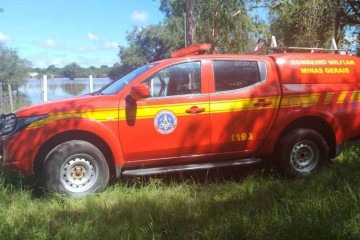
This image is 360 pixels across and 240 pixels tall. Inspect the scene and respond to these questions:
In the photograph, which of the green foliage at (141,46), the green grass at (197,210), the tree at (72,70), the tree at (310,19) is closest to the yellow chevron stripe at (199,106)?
the green grass at (197,210)

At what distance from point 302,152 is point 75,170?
3.28 meters

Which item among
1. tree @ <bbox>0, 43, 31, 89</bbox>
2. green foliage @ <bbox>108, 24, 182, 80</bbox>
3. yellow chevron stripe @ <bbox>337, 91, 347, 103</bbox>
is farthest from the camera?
green foliage @ <bbox>108, 24, 182, 80</bbox>

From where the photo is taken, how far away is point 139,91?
17.7 feet

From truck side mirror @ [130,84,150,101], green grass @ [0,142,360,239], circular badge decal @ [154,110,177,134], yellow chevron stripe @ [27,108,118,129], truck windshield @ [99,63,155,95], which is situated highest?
truck windshield @ [99,63,155,95]

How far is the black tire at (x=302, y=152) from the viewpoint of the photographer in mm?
6195

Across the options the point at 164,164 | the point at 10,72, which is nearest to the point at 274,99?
the point at 164,164

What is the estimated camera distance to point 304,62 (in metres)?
6.40

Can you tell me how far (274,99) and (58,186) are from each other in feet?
10.4

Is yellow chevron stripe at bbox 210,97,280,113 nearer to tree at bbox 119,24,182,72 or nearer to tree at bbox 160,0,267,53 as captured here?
tree at bbox 160,0,267,53

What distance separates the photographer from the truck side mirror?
5.41 meters

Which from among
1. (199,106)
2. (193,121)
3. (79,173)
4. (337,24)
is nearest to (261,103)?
(199,106)

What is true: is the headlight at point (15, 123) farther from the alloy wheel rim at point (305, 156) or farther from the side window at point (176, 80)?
the alloy wheel rim at point (305, 156)

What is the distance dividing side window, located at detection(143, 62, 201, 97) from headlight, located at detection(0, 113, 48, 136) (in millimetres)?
1484

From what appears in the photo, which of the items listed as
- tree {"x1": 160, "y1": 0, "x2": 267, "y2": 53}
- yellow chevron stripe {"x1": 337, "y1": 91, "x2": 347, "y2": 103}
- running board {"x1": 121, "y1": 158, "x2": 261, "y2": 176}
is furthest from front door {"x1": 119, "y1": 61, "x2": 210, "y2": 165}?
tree {"x1": 160, "y1": 0, "x2": 267, "y2": 53}
